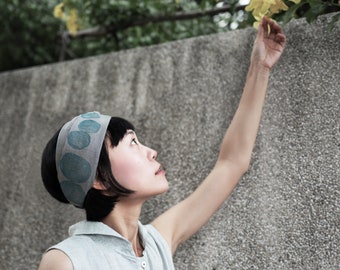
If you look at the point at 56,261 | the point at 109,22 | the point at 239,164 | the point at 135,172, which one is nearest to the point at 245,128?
the point at 239,164

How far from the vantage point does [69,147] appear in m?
1.31

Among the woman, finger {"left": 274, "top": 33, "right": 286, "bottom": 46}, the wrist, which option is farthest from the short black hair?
finger {"left": 274, "top": 33, "right": 286, "bottom": 46}

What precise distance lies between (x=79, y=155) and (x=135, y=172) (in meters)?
0.14

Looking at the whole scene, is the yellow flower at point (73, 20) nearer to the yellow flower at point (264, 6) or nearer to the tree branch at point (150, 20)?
the tree branch at point (150, 20)

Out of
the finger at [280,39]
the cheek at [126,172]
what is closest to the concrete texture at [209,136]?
the finger at [280,39]

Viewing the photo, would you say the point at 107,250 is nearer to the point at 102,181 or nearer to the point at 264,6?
the point at 102,181

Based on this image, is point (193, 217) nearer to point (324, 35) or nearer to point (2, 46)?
point (324, 35)

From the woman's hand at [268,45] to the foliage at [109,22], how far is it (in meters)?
0.06

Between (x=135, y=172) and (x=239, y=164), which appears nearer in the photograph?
(x=135, y=172)

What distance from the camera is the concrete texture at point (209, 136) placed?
1590mm

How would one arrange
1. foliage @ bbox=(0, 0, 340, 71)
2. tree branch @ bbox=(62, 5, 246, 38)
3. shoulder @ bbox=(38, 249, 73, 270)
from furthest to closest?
tree branch @ bbox=(62, 5, 246, 38) < foliage @ bbox=(0, 0, 340, 71) < shoulder @ bbox=(38, 249, 73, 270)

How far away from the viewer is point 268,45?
1638 millimetres

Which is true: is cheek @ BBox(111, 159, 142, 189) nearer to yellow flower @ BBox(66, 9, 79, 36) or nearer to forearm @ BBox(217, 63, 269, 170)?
forearm @ BBox(217, 63, 269, 170)

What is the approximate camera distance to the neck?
4.49ft
